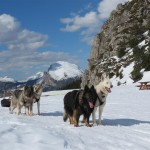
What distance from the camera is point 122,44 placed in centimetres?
9631

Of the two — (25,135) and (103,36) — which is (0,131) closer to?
(25,135)

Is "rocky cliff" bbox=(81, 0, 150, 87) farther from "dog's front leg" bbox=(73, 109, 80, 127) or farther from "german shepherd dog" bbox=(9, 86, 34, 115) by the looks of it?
"dog's front leg" bbox=(73, 109, 80, 127)

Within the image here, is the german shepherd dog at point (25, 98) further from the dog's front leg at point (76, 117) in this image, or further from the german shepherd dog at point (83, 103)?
the dog's front leg at point (76, 117)

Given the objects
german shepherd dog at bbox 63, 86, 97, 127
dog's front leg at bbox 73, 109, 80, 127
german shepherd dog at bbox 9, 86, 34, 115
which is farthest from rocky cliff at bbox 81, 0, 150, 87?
dog's front leg at bbox 73, 109, 80, 127

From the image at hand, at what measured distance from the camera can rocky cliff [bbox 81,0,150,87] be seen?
7600cm

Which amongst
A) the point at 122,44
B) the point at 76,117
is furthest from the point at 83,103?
the point at 122,44

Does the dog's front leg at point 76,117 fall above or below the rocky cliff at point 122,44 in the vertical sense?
below

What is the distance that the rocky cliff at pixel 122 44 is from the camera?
76.0 meters

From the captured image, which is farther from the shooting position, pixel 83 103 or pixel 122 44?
pixel 122 44

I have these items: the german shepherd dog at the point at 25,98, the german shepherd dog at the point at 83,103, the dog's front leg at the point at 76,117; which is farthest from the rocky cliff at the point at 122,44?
the dog's front leg at the point at 76,117

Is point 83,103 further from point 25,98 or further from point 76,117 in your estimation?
point 25,98

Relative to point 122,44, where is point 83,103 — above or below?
below

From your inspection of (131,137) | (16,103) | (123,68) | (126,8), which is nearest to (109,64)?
(123,68)

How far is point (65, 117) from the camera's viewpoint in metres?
14.6
